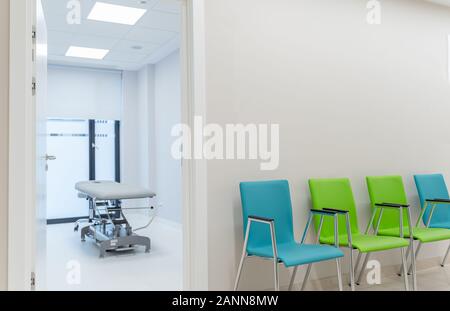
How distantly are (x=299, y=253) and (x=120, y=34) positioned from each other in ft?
12.6

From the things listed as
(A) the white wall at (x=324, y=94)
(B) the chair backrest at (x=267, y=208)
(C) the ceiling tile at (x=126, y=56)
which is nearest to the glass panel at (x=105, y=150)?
(C) the ceiling tile at (x=126, y=56)

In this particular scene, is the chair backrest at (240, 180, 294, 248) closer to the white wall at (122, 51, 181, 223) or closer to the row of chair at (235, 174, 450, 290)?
the row of chair at (235, 174, 450, 290)

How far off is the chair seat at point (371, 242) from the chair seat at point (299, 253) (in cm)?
20

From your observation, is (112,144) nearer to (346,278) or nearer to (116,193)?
(116,193)

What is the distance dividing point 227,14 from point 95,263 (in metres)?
2.69

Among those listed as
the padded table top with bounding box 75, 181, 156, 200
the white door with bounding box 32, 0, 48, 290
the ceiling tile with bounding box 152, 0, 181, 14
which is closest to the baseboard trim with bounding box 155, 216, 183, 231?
the padded table top with bounding box 75, 181, 156, 200

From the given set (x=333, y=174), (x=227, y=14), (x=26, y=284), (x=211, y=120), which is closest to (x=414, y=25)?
(x=333, y=174)

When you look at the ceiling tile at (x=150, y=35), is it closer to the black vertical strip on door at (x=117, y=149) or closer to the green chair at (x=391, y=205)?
the black vertical strip on door at (x=117, y=149)

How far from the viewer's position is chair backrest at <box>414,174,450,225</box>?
3.63m

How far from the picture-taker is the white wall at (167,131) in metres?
6.04

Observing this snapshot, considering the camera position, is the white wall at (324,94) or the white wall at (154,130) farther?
the white wall at (154,130)

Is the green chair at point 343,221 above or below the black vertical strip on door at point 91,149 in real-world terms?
below

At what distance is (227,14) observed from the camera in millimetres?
2936
